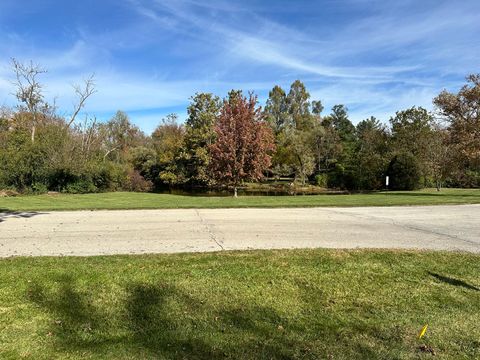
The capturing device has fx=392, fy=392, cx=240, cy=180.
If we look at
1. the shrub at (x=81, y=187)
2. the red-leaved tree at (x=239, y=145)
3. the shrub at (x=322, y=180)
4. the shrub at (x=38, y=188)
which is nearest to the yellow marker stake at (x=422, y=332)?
the red-leaved tree at (x=239, y=145)

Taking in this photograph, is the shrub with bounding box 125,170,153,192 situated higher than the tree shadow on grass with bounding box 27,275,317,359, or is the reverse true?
the shrub with bounding box 125,170,153,192

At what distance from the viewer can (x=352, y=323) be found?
4.43 metres

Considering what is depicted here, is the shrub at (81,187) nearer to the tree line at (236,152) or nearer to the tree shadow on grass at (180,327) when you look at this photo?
the tree line at (236,152)

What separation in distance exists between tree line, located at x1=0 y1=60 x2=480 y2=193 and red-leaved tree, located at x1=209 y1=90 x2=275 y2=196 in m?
0.07

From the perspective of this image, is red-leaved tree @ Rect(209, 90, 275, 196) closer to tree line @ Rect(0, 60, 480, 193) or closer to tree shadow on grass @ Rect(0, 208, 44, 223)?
tree line @ Rect(0, 60, 480, 193)

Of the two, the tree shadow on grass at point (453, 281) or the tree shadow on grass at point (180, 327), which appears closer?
the tree shadow on grass at point (180, 327)

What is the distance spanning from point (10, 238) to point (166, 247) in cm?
369

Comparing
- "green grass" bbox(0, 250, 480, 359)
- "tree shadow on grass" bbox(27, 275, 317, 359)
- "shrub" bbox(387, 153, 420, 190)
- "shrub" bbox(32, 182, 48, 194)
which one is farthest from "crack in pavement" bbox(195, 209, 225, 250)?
"shrub" bbox(387, 153, 420, 190)

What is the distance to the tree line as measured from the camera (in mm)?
25375

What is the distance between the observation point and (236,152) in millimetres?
25516

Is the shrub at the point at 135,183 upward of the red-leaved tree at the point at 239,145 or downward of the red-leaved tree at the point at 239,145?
downward

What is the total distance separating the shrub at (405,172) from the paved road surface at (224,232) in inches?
835

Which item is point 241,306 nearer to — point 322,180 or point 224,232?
point 224,232

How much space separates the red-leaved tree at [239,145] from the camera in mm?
25094
